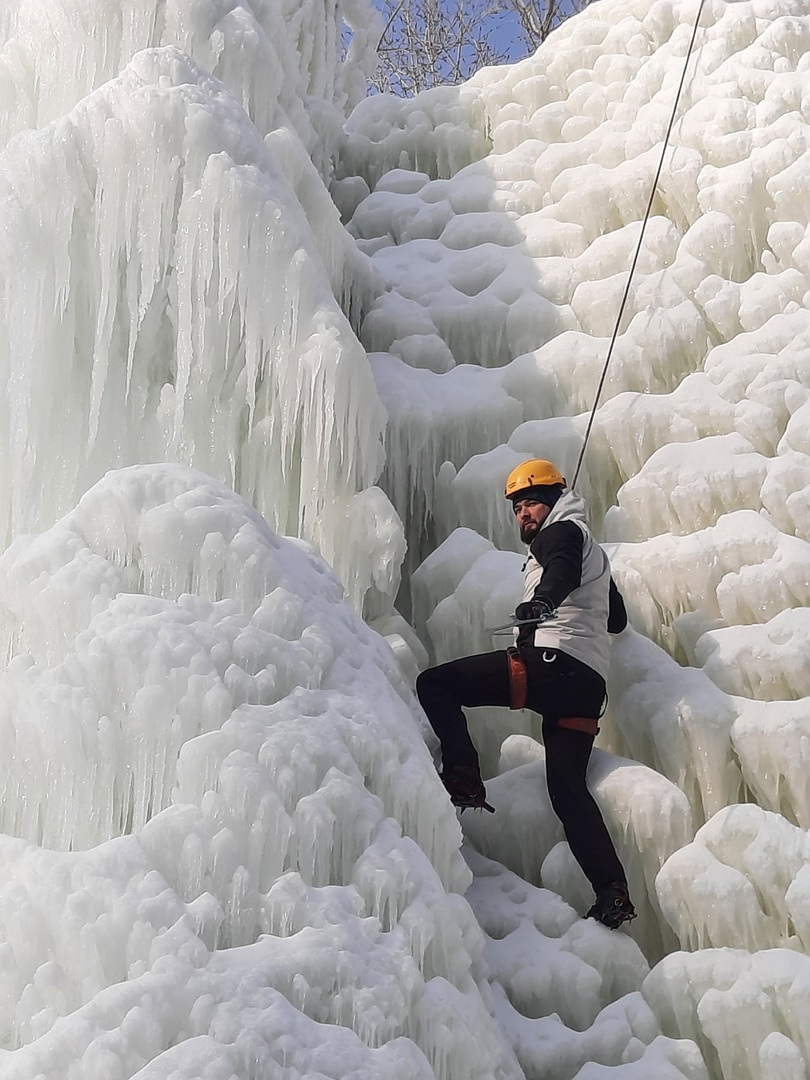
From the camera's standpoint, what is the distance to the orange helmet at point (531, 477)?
146 inches

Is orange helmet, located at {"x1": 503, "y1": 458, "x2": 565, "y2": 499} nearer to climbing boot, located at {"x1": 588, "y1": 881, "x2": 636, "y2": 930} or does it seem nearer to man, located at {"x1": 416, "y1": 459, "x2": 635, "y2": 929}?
man, located at {"x1": 416, "y1": 459, "x2": 635, "y2": 929}

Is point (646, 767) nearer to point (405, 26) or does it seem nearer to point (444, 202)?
point (444, 202)

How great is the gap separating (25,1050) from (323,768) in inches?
34.2

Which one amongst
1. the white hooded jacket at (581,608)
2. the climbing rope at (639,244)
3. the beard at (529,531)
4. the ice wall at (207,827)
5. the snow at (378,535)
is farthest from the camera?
the climbing rope at (639,244)

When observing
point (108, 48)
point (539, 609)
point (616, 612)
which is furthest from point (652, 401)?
point (108, 48)

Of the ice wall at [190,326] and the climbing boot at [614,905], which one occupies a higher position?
the ice wall at [190,326]

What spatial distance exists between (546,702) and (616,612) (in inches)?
20.1

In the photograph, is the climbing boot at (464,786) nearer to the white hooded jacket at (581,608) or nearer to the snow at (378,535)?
the snow at (378,535)

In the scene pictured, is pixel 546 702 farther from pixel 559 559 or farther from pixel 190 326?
pixel 190 326

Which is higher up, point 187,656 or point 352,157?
point 352,157

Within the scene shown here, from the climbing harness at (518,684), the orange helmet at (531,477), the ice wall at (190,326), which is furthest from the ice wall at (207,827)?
the orange helmet at (531,477)

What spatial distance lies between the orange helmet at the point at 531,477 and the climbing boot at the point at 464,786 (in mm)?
955

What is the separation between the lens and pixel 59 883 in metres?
2.22

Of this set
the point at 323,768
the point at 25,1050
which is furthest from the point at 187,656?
the point at 25,1050
